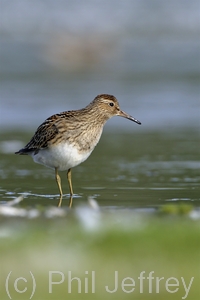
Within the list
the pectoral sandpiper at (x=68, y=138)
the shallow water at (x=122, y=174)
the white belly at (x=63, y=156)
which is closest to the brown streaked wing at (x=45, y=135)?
the pectoral sandpiper at (x=68, y=138)

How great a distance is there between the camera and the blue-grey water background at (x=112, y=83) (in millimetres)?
10805

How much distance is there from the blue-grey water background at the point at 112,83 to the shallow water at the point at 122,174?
2 cm

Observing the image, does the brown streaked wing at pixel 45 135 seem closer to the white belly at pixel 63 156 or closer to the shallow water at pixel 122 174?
the white belly at pixel 63 156

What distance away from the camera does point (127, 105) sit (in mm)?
19219

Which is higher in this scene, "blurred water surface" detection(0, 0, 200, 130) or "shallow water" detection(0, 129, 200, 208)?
"blurred water surface" detection(0, 0, 200, 130)

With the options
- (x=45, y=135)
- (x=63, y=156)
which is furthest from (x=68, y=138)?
(x=45, y=135)

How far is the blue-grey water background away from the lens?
1080 centimetres

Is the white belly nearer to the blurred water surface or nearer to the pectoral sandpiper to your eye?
the pectoral sandpiper

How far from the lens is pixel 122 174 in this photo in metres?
10.6

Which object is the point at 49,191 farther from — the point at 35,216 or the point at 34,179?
the point at 35,216

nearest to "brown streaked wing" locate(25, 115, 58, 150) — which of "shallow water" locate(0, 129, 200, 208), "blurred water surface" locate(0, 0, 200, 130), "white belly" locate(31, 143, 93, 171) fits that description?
"white belly" locate(31, 143, 93, 171)

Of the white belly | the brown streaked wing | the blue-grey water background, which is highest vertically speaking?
the blue-grey water background

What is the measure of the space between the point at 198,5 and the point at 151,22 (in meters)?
3.23

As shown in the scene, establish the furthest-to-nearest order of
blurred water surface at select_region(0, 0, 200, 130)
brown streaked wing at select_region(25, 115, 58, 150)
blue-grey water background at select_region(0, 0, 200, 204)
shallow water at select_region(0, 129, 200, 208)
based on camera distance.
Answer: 1. blurred water surface at select_region(0, 0, 200, 130)
2. blue-grey water background at select_region(0, 0, 200, 204)
3. brown streaked wing at select_region(25, 115, 58, 150)
4. shallow water at select_region(0, 129, 200, 208)
